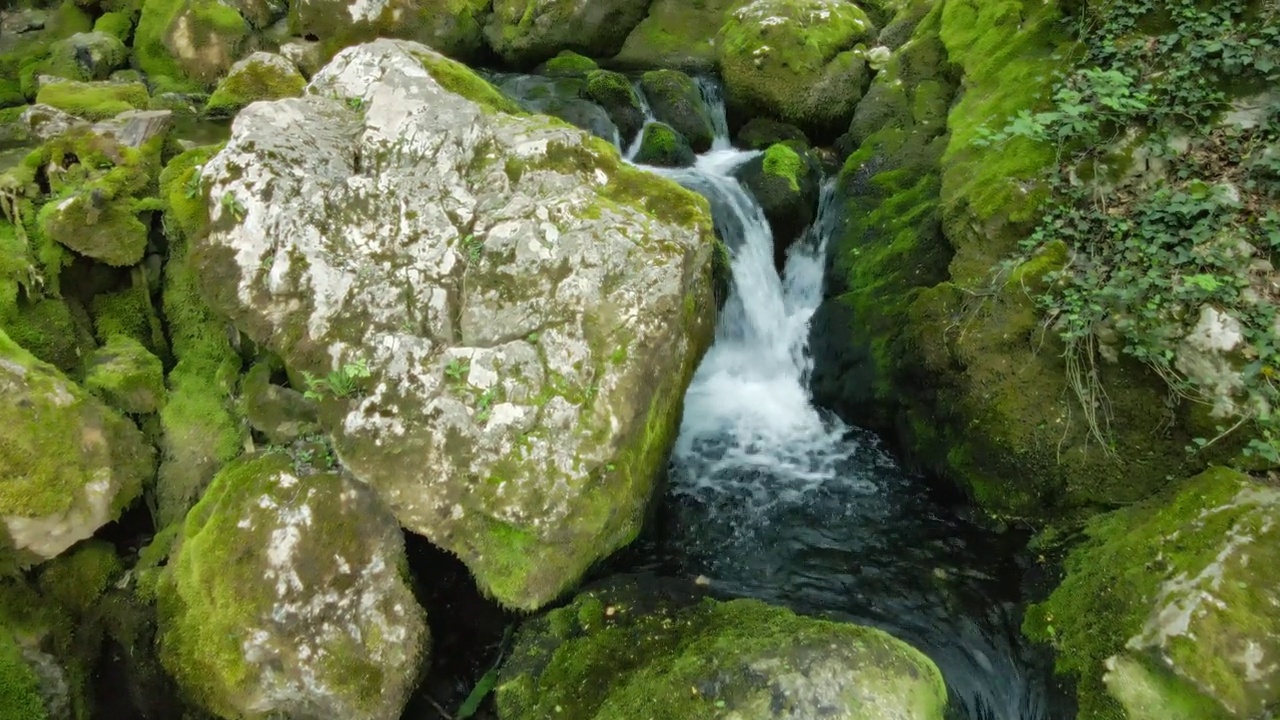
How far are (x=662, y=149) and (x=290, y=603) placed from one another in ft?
24.9

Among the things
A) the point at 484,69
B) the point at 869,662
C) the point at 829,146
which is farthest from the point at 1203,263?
the point at 484,69

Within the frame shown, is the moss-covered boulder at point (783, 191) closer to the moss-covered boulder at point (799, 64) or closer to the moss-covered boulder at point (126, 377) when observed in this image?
the moss-covered boulder at point (799, 64)

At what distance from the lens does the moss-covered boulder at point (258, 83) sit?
7.93 m

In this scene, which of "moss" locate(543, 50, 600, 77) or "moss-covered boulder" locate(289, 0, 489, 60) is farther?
"moss" locate(543, 50, 600, 77)

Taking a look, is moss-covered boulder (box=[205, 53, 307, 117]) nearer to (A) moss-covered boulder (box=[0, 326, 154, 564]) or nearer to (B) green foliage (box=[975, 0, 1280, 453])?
(A) moss-covered boulder (box=[0, 326, 154, 564])

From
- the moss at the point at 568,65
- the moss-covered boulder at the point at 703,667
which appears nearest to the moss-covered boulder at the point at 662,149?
the moss at the point at 568,65

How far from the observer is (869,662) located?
4.12 m

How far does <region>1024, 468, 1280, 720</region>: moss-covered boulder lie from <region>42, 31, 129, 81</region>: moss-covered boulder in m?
14.3

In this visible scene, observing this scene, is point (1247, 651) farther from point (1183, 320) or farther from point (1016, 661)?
point (1183, 320)

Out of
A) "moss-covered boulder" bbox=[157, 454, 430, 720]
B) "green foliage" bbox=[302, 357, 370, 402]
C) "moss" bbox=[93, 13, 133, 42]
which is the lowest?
"moss-covered boulder" bbox=[157, 454, 430, 720]

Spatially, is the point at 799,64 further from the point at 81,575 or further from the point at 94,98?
the point at 81,575

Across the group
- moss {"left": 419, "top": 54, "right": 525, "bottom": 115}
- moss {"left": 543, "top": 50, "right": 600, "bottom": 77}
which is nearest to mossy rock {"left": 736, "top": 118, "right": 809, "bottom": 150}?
moss {"left": 543, "top": 50, "right": 600, "bottom": 77}

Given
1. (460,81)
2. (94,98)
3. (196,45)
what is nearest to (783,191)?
(460,81)

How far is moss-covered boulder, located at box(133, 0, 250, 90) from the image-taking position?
1062cm
